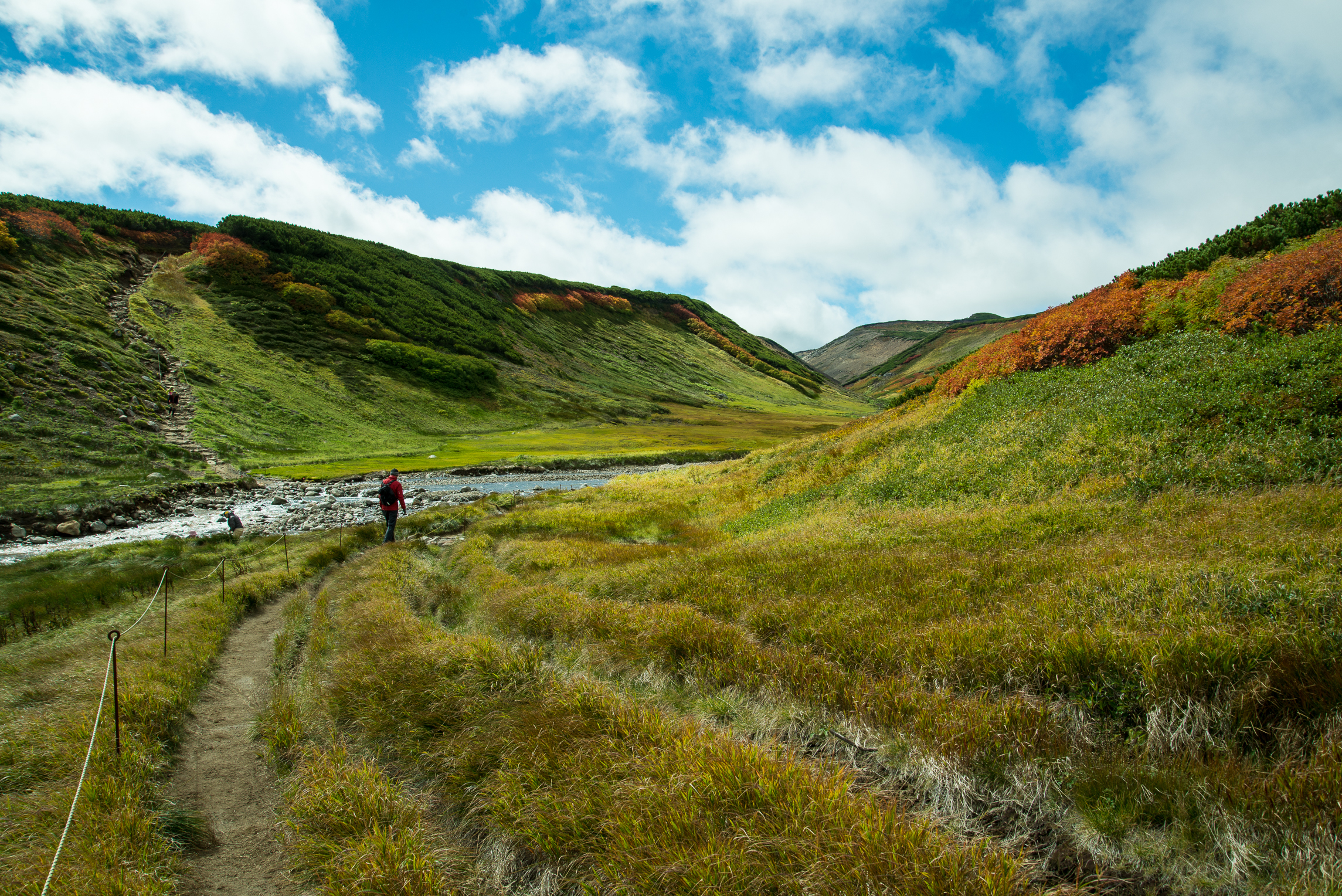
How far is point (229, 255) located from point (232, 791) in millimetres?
118992

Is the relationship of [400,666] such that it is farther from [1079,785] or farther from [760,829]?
[1079,785]

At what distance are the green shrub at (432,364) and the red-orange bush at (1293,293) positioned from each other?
98.8m

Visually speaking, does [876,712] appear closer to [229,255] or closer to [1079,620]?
[1079,620]

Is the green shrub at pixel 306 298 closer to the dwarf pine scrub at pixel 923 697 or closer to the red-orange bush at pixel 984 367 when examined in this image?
the dwarf pine scrub at pixel 923 697

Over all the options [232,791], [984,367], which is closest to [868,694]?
[232,791]

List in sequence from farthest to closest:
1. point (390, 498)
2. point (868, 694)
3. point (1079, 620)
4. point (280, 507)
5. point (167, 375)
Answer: point (167, 375), point (280, 507), point (390, 498), point (1079, 620), point (868, 694)

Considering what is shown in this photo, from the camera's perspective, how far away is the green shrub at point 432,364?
94625 mm

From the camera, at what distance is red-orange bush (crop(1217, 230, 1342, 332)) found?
46.9 feet

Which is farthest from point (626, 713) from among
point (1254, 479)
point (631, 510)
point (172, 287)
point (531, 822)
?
point (172, 287)

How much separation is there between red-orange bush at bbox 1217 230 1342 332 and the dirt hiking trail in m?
23.1

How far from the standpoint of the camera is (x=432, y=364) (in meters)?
97.2

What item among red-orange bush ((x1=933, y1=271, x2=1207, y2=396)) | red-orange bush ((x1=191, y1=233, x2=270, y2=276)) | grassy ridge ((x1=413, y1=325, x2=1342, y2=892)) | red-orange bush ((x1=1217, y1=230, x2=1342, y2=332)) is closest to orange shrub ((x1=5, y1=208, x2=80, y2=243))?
red-orange bush ((x1=191, y1=233, x2=270, y2=276))

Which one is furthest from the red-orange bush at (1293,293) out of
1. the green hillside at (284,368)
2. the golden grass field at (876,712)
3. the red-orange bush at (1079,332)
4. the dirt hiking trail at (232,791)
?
the green hillside at (284,368)

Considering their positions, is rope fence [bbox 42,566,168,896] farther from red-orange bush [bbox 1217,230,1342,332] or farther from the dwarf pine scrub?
red-orange bush [bbox 1217,230,1342,332]
